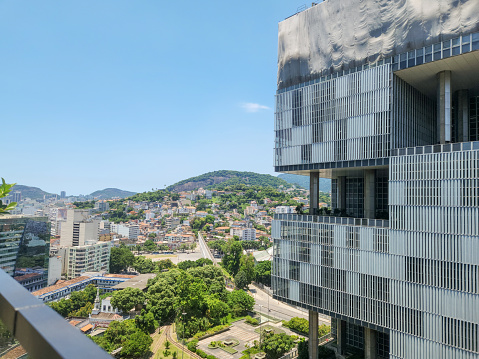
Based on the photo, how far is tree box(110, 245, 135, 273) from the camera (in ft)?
304

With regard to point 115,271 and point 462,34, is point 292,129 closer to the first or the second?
point 462,34

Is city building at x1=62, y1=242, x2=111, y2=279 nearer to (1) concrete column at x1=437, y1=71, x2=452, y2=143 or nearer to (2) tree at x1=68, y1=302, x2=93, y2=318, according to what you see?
(2) tree at x1=68, y1=302, x2=93, y2=318

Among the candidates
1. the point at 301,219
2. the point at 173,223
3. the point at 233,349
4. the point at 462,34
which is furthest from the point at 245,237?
the point at 462,34

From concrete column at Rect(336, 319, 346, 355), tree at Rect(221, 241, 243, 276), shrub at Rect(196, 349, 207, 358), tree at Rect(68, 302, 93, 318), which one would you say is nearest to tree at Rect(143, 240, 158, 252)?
tree at Rect(221, 241, 243, 276)

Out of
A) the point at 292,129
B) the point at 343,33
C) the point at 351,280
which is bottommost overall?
the point at 351,280

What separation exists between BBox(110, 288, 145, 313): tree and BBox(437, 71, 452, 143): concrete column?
47.0m

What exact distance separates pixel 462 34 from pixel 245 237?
126 metres

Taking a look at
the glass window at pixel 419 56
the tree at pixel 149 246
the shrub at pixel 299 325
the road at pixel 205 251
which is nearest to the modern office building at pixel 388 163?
the glass window at pixel 419 56

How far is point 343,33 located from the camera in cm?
3069

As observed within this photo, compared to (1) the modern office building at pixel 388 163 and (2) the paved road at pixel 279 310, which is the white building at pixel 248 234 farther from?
(1) the modern office building at pixel 388 163

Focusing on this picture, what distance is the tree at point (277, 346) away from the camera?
126ft

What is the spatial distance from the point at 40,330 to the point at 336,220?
30.0 metres

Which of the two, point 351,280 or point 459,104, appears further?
point 459,104

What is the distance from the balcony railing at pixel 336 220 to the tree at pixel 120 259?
70.4 meters
